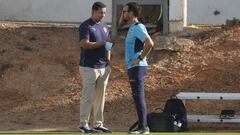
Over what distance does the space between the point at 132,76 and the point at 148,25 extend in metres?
5.97

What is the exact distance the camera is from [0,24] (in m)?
18.1

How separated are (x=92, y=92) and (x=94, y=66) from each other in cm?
37

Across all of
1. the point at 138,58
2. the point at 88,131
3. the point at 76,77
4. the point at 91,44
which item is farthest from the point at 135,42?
the point at 76,77

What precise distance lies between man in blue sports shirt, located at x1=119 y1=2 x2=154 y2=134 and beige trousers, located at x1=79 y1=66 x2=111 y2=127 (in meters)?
0.62

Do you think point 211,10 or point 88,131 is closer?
point 88,131

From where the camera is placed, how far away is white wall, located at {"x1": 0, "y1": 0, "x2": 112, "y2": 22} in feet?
60.1

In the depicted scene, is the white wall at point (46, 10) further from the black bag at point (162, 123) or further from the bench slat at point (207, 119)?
the black bag at point (162, 123)

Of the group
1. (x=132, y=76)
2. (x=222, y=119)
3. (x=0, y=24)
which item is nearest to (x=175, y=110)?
(x=222, y=119)

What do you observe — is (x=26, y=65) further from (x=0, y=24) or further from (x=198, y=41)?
(x=198, y=41)

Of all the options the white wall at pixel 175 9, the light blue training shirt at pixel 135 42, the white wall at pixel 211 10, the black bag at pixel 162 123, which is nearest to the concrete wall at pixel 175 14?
the white wall at pixel 175 9

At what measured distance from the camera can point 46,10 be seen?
18.4 meters

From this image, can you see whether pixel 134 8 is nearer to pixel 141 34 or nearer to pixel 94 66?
pixel 141 34

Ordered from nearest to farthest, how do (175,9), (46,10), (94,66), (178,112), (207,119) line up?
(94,66) → (178,112) → (207,119) → (175,9) → (46,10)

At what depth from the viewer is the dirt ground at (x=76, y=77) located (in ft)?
47.7
